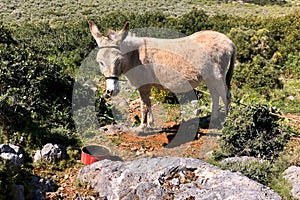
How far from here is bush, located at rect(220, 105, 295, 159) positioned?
6379 millimetres

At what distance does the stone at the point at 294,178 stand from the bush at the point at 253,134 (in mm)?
705

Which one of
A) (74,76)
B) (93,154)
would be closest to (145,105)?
(93,154)

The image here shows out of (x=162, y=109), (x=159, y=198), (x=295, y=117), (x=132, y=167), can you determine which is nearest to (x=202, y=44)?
(x=162, y=109)

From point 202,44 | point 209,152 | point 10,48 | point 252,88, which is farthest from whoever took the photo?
point 252,88

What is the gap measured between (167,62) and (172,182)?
3126 mm

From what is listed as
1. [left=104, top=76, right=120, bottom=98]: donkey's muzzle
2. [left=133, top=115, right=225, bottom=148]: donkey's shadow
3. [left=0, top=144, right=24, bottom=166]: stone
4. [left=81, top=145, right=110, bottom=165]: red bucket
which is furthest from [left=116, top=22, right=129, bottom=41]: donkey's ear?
[left=0, top=144, right=24, bottom=166]: stone

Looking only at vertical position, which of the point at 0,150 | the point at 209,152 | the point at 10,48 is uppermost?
the point at 10,48

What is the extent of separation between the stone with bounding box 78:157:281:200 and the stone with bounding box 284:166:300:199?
61cm

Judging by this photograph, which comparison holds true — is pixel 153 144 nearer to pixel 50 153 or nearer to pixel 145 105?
pixel 145 105

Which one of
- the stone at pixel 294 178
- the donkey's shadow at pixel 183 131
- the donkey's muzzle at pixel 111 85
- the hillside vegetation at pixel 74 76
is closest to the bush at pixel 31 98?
the hillside vegetation at pixel 74 76

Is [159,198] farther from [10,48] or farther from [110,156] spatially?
[10,48]

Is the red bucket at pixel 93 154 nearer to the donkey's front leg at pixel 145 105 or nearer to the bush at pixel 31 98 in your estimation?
the bush at pixel 31 98

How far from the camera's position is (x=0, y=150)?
572 cm

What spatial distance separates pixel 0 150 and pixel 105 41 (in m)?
2.36
